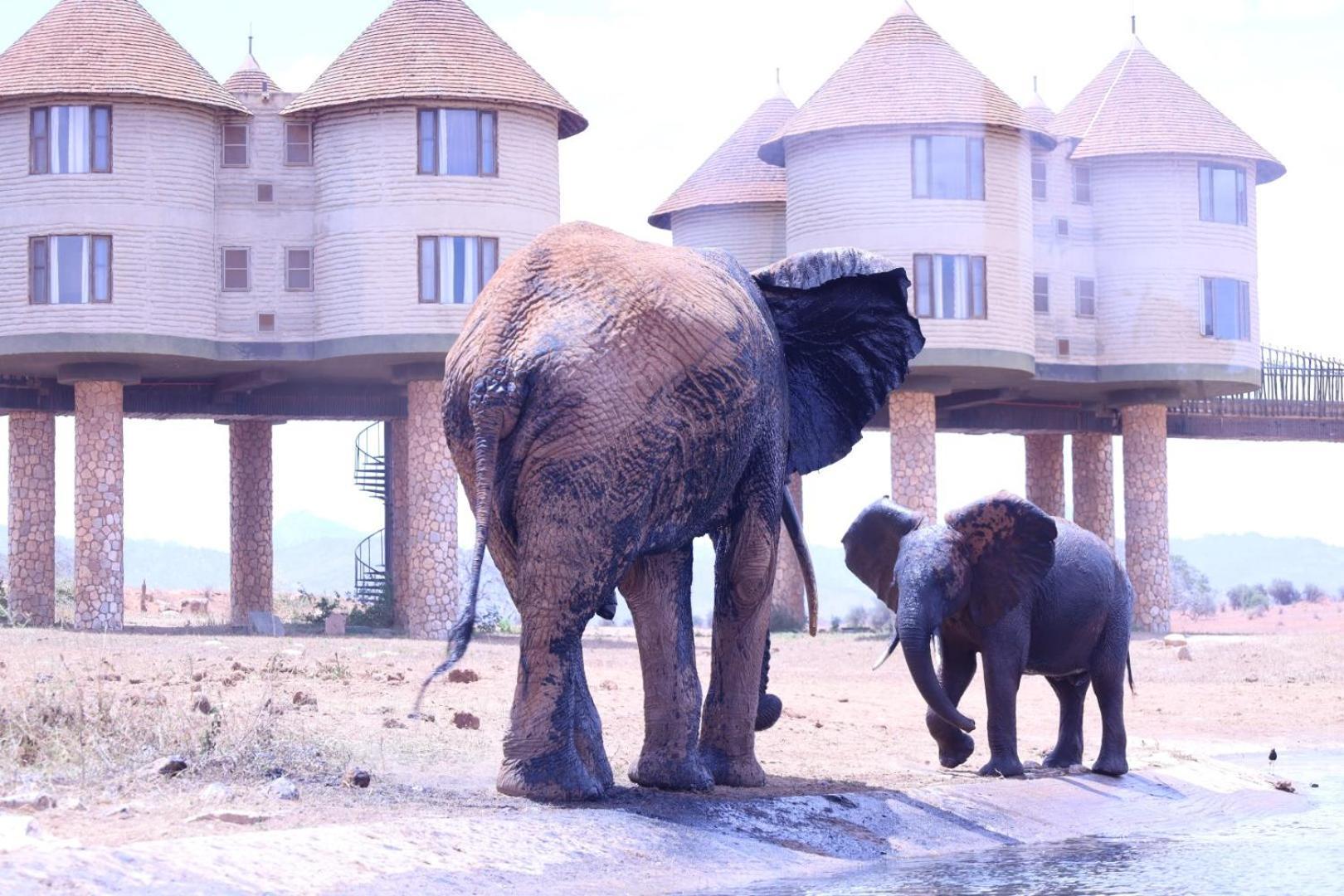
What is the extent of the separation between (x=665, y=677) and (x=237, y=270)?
91.7 feet

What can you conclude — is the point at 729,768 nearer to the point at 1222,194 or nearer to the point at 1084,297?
the point at 1084,297

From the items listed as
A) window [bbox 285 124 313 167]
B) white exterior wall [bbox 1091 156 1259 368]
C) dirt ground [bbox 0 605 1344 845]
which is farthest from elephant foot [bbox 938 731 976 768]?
white exterior wall [bbox 1091 156 1259 368]

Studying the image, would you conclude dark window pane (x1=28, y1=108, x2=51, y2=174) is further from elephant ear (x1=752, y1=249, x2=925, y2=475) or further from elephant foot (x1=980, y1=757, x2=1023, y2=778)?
elephant foot (x1=980, y1=757, x2=1023, y2=778)

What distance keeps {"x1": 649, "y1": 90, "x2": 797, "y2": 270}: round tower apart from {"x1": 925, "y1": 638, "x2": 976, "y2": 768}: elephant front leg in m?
31.7

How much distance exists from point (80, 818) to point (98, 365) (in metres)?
29.6

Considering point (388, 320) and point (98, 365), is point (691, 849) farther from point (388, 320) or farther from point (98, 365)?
point (98, 365)

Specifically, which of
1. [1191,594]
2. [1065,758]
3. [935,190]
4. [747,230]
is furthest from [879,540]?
[1191,594]

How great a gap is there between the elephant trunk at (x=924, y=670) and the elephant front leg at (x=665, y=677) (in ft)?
6.13

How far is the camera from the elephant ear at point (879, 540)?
14.2 metres

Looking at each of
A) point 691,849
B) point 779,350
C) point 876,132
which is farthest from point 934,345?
point 691,849

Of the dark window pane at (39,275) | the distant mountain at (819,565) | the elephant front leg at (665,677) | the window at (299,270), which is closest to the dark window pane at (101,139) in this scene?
the dark window pane at (39,275)

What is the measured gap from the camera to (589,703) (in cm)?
1100

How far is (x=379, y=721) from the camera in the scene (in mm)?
15758

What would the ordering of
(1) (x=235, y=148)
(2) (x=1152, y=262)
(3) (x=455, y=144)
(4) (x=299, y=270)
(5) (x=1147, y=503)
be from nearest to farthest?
(3) (x=455, y=144)
(4) (x=299, y=270)
(1) (x=235, y=148)
(2) (x=1152, y=262)
(5) (x=1147, y=503)
